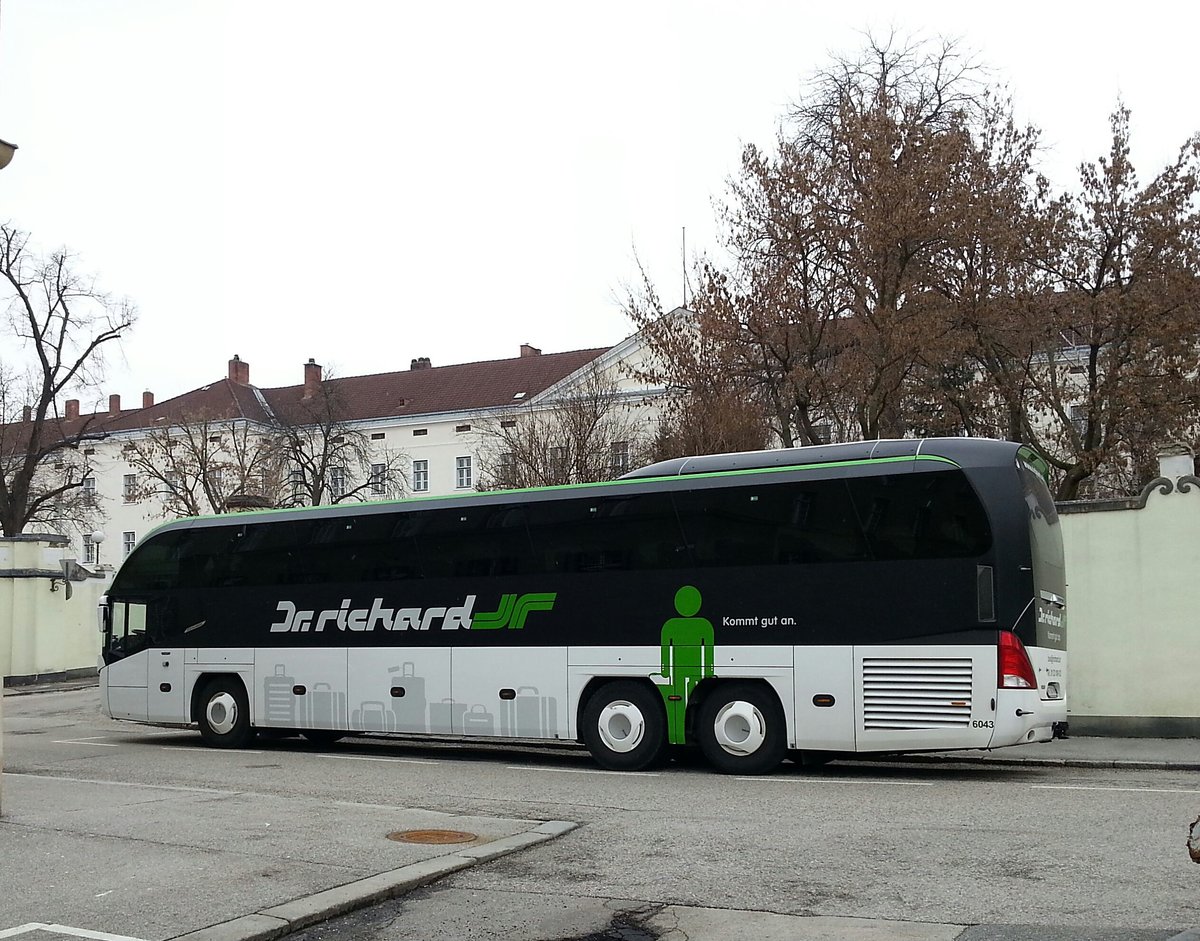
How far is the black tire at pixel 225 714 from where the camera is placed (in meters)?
19.5

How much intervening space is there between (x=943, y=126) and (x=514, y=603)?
1777 centimetres

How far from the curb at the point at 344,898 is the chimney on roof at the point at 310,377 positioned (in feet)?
249

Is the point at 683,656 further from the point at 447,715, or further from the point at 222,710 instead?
the point at 222,710

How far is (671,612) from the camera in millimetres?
15812

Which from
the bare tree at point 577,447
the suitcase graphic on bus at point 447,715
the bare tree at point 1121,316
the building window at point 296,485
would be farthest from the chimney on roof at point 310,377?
the suitcase graphic on bus at point 447,715

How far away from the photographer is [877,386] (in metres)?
23.4

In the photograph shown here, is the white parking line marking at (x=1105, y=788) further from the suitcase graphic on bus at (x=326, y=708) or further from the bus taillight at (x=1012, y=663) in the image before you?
the suitcase graphic on bus at (x=326, y=708)

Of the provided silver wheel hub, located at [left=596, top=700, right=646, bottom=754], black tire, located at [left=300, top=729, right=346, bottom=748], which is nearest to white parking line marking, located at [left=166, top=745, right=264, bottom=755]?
black tire, located at [left=300, top=729, right=346, bottom=748]

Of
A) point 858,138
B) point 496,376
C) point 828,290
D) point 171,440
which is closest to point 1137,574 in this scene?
point 828,290

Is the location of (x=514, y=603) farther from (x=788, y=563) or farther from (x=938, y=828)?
(x=938, y=828)


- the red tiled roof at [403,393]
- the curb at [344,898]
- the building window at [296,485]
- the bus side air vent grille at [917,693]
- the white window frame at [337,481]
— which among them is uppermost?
the red tiled roof at [403,393]

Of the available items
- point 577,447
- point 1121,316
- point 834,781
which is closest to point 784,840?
point 834,781

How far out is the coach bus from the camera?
14281 mm

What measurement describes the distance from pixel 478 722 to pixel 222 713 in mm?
4826
